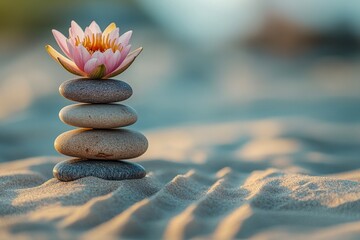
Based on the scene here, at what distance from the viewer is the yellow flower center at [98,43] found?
2.87m

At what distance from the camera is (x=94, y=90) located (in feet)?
9.18

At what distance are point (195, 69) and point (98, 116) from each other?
9.83 m

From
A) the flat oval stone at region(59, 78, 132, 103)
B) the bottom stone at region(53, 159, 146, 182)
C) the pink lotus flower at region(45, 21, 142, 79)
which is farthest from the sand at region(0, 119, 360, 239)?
the pink lotus flower at region(45, 21, 142, 79)

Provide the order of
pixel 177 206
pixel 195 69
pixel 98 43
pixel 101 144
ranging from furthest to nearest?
pixel 195 69 < pixel 98 43 < pixel 101 144 < pixel 177 206

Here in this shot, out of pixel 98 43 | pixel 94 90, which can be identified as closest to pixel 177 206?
pixel 94 90

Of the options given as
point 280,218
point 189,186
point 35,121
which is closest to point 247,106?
point 35,121

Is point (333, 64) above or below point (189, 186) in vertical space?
above

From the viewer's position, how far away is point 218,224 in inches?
85.1

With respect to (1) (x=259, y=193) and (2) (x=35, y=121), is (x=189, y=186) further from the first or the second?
(2) (x=35, y=121)

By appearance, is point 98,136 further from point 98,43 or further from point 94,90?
point 98,43

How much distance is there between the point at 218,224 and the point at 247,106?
21.4 ft

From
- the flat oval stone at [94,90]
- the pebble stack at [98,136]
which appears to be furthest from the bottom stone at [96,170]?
the flat oval stone at [94,90]

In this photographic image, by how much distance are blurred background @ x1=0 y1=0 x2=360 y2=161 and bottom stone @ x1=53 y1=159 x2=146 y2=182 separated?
2.03 m

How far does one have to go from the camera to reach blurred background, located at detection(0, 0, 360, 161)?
791cm
